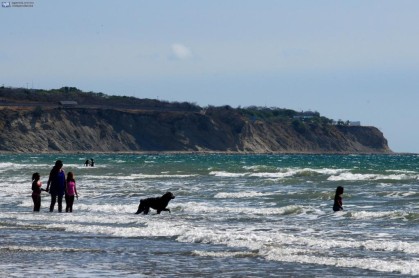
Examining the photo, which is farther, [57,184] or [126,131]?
[126,131]

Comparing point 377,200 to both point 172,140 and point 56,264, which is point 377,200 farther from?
point 172,140

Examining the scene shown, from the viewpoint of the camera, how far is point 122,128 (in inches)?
6442

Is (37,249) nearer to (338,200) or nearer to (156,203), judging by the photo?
(156,203)

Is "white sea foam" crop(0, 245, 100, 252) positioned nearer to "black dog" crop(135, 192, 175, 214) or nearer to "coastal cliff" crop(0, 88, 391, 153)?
"black dog" crop(135, 192, 175, 214)

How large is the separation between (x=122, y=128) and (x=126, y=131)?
874 mm

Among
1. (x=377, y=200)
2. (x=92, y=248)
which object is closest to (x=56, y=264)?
(x=92, y=248)

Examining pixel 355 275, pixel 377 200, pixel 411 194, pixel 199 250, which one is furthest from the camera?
pixel 411 194

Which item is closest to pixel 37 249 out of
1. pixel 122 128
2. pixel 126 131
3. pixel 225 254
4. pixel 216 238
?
pixel 225 254

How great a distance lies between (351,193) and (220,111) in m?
143

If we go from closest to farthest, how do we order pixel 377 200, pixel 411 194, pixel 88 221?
pixel 88 221 → pixel 377 200 → pixel 411 194

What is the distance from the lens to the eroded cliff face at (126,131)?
152 meters

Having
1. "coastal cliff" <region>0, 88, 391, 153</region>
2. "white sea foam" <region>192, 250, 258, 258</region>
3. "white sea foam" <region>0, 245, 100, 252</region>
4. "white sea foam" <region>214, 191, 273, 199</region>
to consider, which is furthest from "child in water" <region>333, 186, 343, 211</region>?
"coastal cliff" <region>0, 88, 391, 153</region>

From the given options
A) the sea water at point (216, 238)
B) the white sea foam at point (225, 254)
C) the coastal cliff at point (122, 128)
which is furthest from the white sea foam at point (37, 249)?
the coastal cliff at point (122, 128)

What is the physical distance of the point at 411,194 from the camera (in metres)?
32.0
